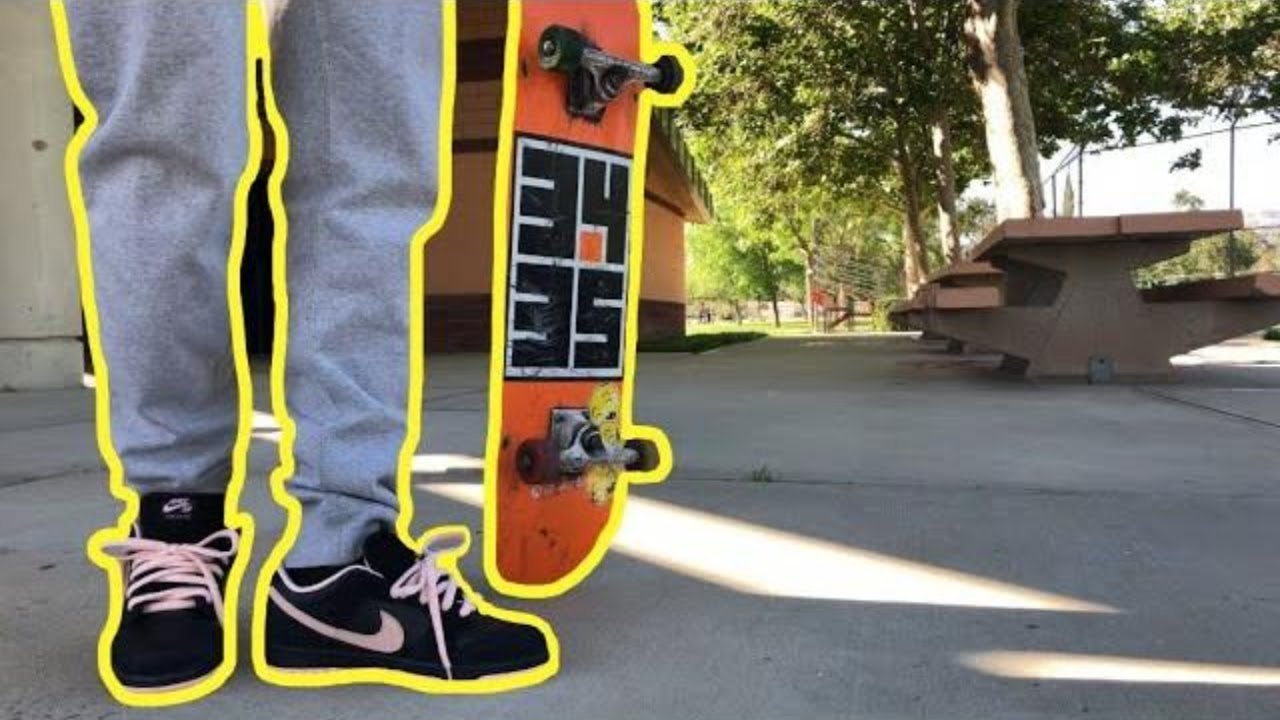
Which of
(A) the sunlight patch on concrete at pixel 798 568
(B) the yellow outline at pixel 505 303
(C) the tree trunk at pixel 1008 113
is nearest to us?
(B) the yellow outline at pixel 505 303

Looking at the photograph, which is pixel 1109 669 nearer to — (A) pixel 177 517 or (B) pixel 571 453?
(B) pixel 571 453

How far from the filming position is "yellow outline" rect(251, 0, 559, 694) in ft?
5.60

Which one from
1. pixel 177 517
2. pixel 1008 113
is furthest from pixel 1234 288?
pixel 177 517

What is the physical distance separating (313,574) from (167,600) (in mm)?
212

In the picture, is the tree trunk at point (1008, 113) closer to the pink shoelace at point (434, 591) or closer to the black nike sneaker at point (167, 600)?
the pink shoelace at point (434, 591)

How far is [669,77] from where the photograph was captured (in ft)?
7.18

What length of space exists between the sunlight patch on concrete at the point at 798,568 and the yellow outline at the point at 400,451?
0.76m

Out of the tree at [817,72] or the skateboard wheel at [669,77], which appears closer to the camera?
the skateboard wheel at [669,77]

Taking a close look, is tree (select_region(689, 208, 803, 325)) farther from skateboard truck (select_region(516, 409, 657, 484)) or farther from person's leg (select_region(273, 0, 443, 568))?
person's leg (select_region(273, 0, 443, 568))

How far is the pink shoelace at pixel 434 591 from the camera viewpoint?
5.61ft

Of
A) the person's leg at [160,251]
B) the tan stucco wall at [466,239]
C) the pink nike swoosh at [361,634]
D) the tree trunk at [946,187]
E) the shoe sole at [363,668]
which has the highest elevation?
the tree trunk at [946,187]

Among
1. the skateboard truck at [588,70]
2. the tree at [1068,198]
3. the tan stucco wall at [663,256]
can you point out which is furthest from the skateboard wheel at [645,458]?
the tree at [1068,198]

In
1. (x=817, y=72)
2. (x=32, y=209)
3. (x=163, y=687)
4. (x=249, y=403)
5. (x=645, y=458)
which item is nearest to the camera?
(x=163, y=687)

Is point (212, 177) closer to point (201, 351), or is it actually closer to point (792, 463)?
point (201, 351)
